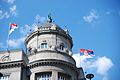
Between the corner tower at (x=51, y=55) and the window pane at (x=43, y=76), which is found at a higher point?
the corner tower at (x=51, y=55)

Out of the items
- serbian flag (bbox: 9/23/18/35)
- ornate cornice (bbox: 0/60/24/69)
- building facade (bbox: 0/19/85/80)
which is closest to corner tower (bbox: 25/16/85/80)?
building facade (bbox: 0/19/85/80)

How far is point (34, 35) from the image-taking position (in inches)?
2512

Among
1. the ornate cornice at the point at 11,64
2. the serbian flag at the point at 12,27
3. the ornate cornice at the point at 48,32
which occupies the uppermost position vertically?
the serbian flag at the point at 12,27

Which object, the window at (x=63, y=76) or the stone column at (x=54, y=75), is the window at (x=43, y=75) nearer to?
the stone column at (x=54, y=75)

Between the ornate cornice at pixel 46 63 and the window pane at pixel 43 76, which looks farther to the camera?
the ornate cornice at pixel 46 63

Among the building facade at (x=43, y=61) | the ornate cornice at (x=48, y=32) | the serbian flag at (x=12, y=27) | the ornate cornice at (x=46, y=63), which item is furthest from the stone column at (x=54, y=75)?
the serbian flag at (x=12, y=27)

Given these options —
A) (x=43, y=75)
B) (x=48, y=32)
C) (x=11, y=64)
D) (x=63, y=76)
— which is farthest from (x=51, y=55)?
(x=11, y=64)

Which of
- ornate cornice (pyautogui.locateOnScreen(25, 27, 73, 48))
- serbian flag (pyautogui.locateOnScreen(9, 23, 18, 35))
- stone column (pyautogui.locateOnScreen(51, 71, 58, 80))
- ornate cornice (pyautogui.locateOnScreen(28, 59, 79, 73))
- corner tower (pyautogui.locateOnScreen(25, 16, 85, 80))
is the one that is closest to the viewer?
stone column (pyautogui.locateOnScreen(51, 71, 58, 80))

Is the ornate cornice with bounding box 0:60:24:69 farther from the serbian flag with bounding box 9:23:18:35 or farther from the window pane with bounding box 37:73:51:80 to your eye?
the serbian flag with bounding box 9:23:18:35

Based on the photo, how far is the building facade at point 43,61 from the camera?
5641 centimetres

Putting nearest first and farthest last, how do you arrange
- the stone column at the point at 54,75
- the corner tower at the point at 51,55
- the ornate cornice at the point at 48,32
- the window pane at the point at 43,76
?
the stone column at the point at 54,75
the window pane at the point at 43,76
the corner tower at the point at 51,55
the ornate cornice at the point at 48,32

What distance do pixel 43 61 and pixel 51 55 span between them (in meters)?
2.02

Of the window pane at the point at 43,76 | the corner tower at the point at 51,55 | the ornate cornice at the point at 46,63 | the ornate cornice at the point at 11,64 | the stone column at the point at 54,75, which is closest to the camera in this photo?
the stone column at the point at 54,75

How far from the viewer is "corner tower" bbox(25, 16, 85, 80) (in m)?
56.7
